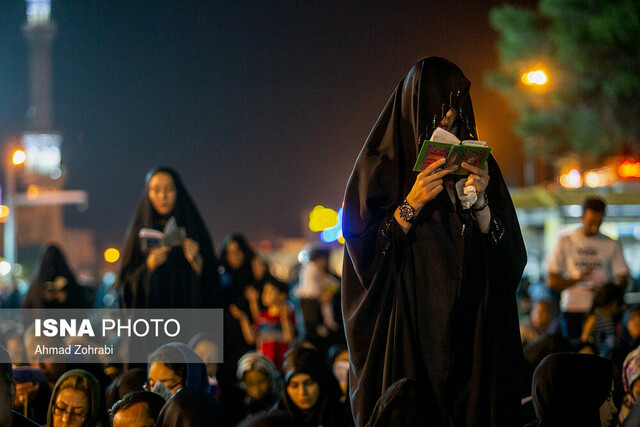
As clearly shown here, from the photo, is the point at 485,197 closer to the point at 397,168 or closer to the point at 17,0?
the point at 397,168

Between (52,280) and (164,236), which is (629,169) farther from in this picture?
(164,236)

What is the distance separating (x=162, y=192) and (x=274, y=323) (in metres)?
3.86

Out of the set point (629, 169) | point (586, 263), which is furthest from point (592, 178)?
point (586, 263)

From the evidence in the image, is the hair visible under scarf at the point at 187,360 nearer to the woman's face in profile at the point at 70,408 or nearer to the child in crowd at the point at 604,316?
the woman's face in profile at the point at 70,408

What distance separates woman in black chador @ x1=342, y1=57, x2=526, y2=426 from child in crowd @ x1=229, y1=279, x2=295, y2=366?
554 cm

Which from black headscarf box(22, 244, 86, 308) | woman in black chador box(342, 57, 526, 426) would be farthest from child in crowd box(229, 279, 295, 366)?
woman in black chador box(342, 57, 526, 426)

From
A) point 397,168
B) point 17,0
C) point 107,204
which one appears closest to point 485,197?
point 397,168

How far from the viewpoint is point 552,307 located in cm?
1040

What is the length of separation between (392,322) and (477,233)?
0.55 metres

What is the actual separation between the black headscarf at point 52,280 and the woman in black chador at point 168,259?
105 inches

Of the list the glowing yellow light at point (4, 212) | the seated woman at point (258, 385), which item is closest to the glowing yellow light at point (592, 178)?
the seated woman at point (258, 385)

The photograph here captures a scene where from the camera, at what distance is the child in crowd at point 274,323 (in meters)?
9.34

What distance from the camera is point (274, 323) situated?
1029 cm

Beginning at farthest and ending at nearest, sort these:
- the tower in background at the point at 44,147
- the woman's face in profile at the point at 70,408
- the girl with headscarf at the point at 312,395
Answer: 1. the tower in background at the point at 44,147
2. the girl with headscarf at the point at 312,395
3. the woman's face in profile at the point at 70,408
